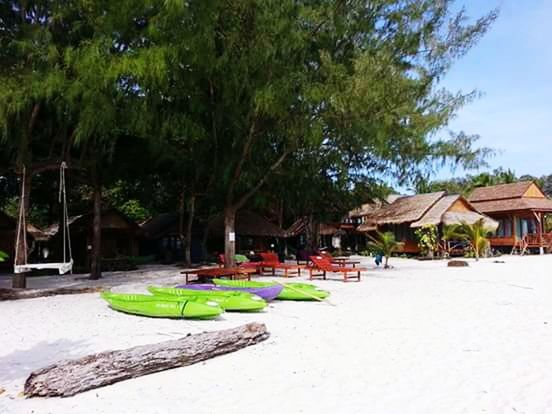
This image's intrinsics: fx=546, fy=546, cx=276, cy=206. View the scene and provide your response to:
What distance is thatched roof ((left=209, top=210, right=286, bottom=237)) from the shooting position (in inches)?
1171

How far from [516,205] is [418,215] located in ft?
22.4

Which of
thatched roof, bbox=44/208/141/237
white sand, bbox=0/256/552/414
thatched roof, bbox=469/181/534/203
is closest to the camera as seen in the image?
white sand, bbox=0/256/552/414

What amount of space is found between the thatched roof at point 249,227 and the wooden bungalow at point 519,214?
49.9 ft

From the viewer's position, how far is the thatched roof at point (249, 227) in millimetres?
29734

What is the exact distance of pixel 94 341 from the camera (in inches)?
320

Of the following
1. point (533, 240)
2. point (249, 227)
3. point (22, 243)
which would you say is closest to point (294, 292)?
point (22, 243)

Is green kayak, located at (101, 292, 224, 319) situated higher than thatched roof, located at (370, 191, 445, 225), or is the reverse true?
thatched roof, located at (370, 191, 445, 225)

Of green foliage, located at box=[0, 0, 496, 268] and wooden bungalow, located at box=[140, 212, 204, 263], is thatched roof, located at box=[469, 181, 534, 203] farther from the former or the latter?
wooden bungalow, located at box=[140, 212, 204, 263]

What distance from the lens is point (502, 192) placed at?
36719mm

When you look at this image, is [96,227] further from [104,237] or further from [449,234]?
[449,234]

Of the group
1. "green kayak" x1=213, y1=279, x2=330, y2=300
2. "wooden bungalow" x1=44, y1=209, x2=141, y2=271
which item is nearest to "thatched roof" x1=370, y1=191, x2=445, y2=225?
"wooden bungalow" x1=44, y1=209, x2=141, y2=271

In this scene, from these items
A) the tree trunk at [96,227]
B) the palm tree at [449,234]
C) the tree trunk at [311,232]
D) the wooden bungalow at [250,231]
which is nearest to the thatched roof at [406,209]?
the palm tree at [449,234]

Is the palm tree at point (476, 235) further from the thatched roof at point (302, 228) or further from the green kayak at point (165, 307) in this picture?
the green kayak at point (165, 307)

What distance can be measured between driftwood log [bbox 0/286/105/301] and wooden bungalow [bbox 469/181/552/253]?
91.6 feet
